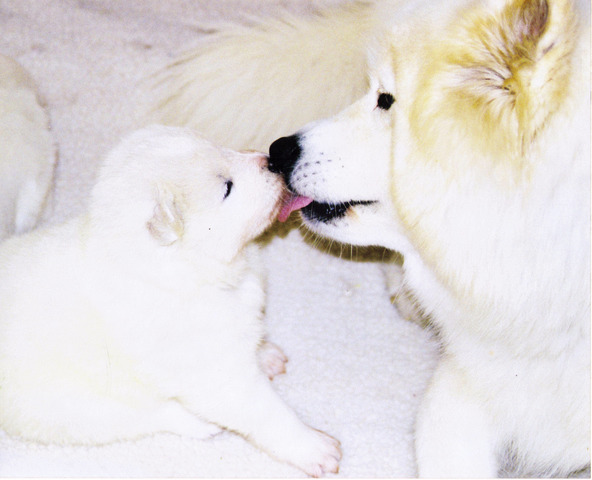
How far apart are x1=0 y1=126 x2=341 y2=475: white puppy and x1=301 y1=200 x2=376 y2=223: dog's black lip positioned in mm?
71

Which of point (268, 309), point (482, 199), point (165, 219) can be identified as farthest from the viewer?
point (268, 309)

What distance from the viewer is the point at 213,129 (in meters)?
1.72

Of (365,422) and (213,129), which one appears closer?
(365,422)

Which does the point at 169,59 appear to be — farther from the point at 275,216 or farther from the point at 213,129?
the point at 275,216

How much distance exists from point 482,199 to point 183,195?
52cm

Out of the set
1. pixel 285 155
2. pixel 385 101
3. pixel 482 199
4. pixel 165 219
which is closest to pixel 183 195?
pixel 165 219

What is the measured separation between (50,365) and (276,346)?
1.71 ft

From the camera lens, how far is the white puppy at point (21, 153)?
1.54 m

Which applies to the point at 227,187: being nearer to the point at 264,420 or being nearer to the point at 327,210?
the point at 327,210

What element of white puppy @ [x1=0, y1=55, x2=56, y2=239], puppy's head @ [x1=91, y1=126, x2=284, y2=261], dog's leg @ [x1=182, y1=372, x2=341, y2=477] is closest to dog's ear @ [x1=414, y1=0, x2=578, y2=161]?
puppy's head @ [x1=91, y1=126, x2=284, y2=261]

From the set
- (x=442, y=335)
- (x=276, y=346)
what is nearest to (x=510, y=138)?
(x=442, y=335)

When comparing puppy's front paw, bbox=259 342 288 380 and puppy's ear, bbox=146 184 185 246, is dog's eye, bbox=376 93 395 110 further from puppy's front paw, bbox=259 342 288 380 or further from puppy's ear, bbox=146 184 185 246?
puppy's front paw, bbox=259 342 288 380

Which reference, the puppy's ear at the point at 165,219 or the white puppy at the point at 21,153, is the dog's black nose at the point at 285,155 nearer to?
the puppy's ear at the point at 165,219

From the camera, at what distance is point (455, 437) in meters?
1.20
